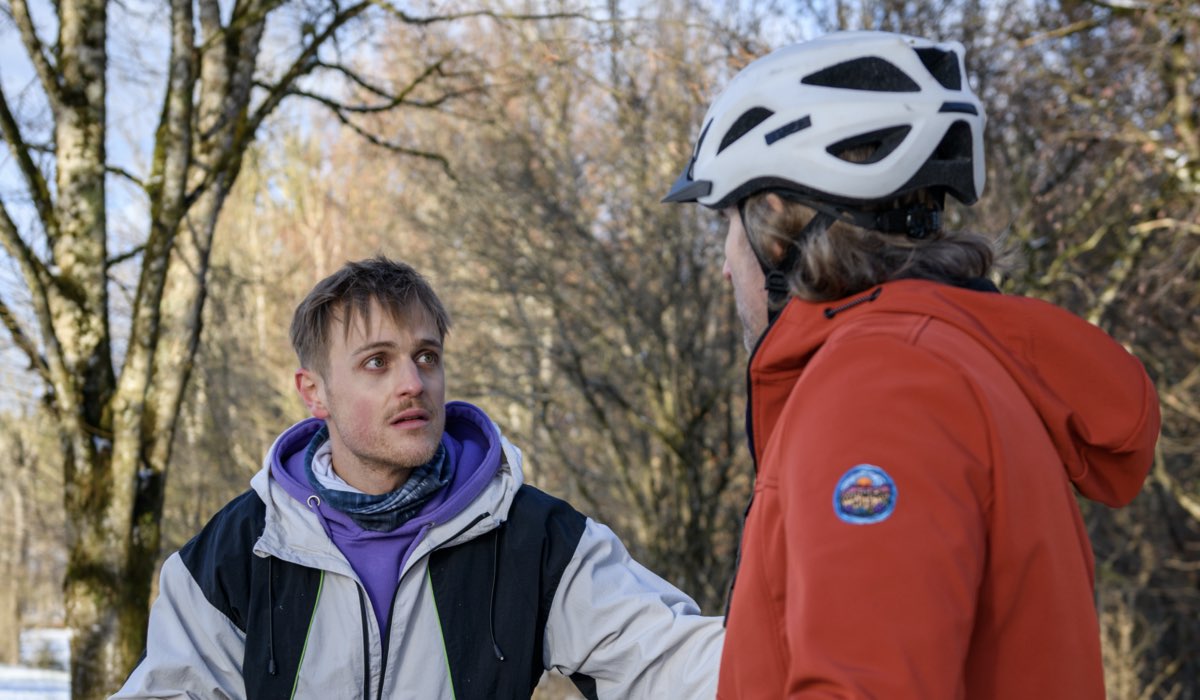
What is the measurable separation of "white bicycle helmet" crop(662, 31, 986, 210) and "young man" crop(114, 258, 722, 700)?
1.15 meters

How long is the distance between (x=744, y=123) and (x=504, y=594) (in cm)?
133

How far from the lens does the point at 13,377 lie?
12.0 m

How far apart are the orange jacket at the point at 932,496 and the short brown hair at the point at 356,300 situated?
1.56 m

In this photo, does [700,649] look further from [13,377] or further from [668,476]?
[13,377]

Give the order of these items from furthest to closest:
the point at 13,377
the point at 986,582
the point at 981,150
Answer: the point at 13,377, the point at 981,150, the point at 986,582

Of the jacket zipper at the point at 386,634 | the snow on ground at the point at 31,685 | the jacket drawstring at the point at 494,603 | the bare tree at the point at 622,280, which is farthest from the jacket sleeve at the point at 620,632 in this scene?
the snow on ground at the point at 31,685

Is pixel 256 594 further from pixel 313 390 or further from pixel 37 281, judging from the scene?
pixel 37 281

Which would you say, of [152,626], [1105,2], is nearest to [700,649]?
[152,626]

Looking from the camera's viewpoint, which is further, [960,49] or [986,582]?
[960,49]

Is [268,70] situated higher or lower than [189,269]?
higher

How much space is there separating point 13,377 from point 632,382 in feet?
20.7

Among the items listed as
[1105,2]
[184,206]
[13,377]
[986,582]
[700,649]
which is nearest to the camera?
[986,582]

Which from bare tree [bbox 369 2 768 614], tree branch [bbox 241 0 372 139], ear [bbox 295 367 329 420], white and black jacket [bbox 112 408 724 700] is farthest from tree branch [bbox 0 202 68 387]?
bare tree [bbox 369 2 768 614]

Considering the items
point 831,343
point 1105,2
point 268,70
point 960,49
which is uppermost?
point 1105,2
